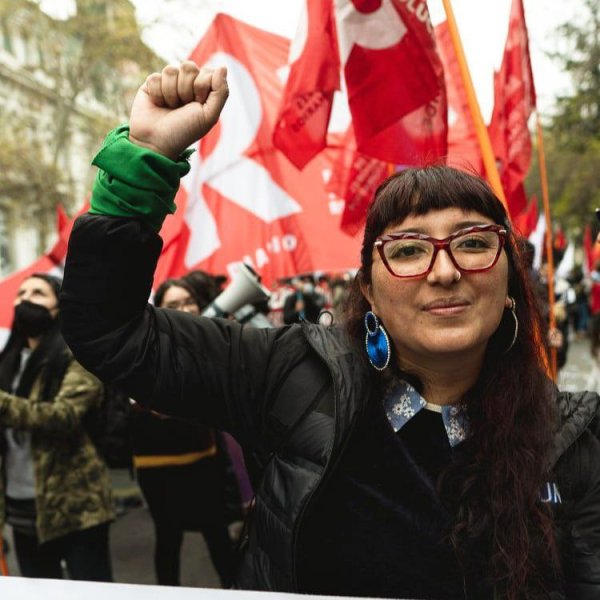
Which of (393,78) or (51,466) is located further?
(51,466)

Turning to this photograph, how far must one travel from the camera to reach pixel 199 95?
3.85 feet

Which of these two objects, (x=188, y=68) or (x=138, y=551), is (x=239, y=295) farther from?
(x=188, y=68)

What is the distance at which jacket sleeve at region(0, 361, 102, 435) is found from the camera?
270 centimetres

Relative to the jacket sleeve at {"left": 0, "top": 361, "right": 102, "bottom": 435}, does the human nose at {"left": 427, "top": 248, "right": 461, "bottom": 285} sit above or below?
above

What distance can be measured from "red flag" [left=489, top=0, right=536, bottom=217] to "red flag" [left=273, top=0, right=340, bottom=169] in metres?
0.77

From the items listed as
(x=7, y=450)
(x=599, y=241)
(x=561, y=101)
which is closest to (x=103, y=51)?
(x=561, y=101)

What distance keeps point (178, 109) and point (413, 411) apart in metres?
0.70

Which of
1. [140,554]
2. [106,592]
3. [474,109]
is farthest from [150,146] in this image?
[140,554]

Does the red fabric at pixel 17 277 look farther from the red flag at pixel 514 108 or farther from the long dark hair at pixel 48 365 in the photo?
the red flag at pixel 514 108

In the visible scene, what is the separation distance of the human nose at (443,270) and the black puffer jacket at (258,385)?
0.73 feet

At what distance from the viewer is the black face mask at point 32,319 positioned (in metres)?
3.01

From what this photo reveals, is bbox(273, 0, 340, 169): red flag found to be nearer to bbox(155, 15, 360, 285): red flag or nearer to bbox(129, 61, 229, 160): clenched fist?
bbox(155, 15, 360, 285): red flag

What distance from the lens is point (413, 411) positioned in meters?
1.30

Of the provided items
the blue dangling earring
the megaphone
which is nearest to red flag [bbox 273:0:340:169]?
the megaphone
